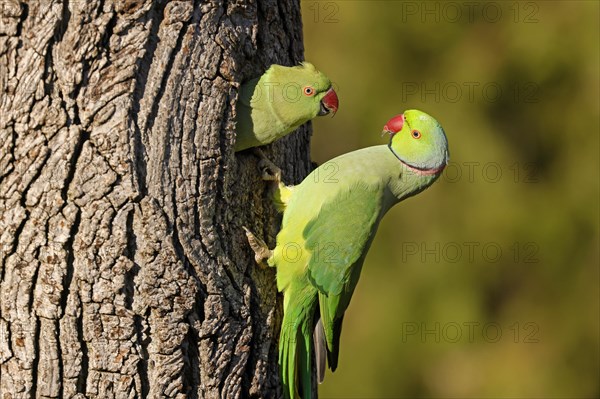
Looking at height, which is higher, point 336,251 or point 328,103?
point 328,103

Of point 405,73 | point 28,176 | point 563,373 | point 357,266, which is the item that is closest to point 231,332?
point 357,266

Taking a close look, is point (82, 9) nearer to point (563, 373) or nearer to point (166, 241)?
point (166, 241)

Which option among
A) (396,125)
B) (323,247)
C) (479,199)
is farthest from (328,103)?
(479,199)

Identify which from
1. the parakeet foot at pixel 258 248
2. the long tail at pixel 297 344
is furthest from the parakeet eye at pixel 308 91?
the long tail at pixel 297 344

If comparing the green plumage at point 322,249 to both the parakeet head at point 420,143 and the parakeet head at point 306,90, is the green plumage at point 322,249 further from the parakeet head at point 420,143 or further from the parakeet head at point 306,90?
the parakeet head at point 306,90

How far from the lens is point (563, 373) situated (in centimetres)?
651

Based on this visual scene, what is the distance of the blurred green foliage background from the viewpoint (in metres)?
6.36

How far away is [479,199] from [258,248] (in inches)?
156

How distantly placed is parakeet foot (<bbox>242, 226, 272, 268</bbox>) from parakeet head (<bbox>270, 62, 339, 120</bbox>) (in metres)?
0.52

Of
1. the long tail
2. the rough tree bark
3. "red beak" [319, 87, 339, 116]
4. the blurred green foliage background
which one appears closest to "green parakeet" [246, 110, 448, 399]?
the long tail

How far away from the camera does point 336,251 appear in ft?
10.0

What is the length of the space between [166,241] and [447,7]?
4627mm

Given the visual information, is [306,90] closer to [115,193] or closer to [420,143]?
[420,143]

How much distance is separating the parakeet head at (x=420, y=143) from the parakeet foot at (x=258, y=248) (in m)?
0.79
